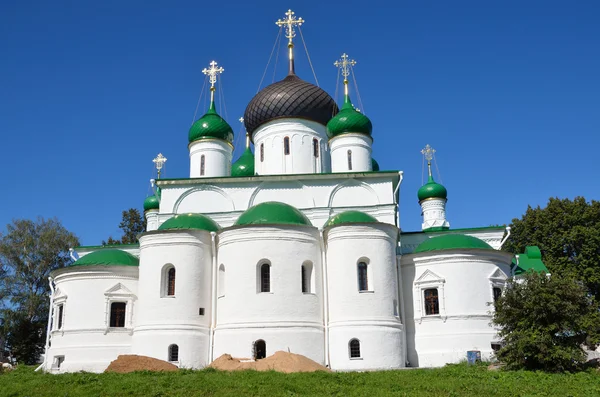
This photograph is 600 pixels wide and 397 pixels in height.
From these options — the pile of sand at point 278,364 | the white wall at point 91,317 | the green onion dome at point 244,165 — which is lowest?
the pile of sand at point 278,364

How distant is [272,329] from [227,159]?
890 centimetres

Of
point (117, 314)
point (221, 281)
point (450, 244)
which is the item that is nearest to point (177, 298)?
point (221, 281)

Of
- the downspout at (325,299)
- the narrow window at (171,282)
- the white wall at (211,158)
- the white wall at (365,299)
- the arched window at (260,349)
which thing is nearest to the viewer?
the arched window at (260,349)

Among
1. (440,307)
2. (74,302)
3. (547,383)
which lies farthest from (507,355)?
(74,302)

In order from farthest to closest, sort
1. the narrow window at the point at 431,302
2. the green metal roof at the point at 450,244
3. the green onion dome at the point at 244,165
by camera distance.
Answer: the green onion dome at the point at 244,165 < the green metal roof at the point at 450,244 < the narrow window at the point at 431,302

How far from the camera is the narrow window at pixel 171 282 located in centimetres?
1863

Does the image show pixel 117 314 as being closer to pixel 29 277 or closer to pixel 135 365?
pixel 135 365

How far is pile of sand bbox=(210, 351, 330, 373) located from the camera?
1500 cm

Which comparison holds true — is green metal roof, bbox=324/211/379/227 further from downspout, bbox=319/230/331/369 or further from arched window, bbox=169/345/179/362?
arched window, bbox=169/345/179/362

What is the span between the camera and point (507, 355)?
14.4m

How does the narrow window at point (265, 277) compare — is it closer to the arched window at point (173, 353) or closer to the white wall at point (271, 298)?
the white wall at point (271, 298)

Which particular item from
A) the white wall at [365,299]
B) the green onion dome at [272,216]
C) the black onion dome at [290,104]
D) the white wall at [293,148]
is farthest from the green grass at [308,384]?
the black onion dome at [290,104]

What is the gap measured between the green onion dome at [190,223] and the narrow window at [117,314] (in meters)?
2.90

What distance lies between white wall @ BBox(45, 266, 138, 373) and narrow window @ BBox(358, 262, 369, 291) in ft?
24.8
